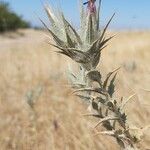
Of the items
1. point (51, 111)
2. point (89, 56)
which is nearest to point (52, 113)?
point (51, 111)

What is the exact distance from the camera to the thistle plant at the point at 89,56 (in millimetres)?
1099

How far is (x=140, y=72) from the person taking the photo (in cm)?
527

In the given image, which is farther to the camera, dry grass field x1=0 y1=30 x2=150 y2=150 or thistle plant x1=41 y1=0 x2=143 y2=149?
dry grass field x1=0 y1=30 x2=150 y2=150

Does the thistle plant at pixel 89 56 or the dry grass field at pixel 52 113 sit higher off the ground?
the thistle plant at pixel 89 56

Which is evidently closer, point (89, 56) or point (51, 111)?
point (89, 56)

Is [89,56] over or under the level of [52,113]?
over

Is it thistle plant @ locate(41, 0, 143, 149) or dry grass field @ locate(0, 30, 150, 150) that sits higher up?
thistle plant @ locate(41, 0, 143, 149)

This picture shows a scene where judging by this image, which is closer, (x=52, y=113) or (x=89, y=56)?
(x=89, y=56)

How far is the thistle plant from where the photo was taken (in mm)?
1099

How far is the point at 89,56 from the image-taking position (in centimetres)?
114

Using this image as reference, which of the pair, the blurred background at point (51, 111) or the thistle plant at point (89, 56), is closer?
the thistle plant at point (89, 56)

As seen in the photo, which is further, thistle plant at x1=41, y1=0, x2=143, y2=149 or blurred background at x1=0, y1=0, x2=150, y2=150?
blurred background at x1=0, y1=0, x2=150, y2=150

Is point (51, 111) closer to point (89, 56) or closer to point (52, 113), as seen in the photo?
point (52, 113)

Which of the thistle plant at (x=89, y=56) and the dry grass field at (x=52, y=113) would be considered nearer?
the thistle plant at (x=89, y=56)
